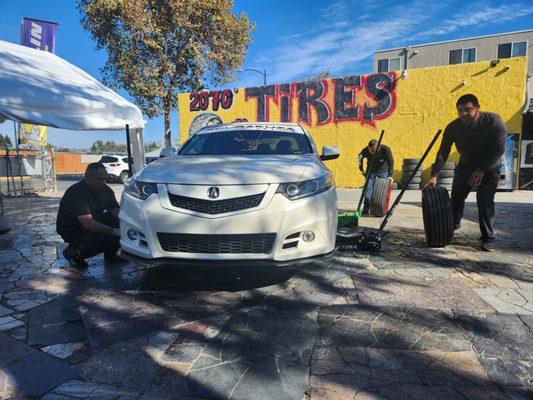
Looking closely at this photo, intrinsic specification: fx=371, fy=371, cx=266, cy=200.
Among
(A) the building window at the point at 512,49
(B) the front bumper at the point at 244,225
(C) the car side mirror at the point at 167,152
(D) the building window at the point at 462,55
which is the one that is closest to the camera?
(B) the front bumper at the point at 244,225

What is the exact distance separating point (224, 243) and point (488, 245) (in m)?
3.67

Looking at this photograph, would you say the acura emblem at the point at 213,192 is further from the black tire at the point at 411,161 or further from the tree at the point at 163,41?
the tree at the point at 163,41

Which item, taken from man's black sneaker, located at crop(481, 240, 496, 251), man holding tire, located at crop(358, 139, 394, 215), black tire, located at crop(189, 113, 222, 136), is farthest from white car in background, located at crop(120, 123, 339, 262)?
black tire, located at crop(189, 113, 222, 136)

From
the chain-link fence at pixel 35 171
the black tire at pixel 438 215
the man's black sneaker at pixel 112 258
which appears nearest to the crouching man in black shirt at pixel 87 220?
the man's black sneaker at pixel 112 258

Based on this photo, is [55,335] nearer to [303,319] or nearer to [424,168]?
[303,319]

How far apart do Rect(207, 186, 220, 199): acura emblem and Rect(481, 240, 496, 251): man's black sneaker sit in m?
3.57

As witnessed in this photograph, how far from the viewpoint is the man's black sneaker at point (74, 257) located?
13.0 feet

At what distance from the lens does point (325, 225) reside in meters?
3.07

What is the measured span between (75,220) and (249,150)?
2028 millimetres

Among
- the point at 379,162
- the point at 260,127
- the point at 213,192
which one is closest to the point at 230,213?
the point at 213,192

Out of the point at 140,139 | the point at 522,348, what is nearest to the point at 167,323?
the point at 522,348

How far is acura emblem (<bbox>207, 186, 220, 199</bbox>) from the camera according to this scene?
2.90 metres

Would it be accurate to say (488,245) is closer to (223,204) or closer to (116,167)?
(223,204)

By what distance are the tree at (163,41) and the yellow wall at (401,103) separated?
512 cm
